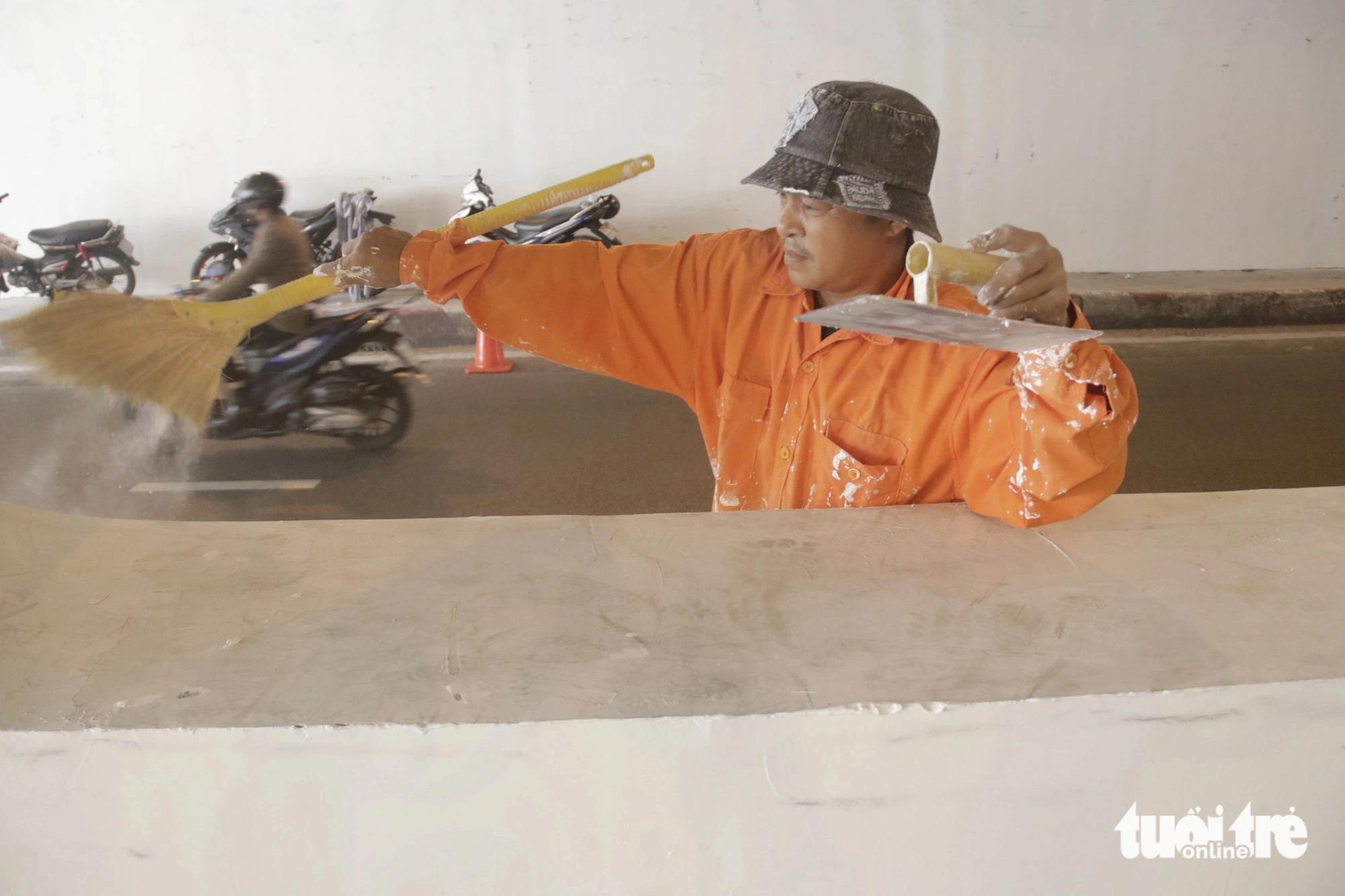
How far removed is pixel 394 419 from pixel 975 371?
12.1 feet

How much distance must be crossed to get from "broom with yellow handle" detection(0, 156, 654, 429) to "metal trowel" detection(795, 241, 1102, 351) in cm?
89

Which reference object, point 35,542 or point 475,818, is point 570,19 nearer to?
point 35,542

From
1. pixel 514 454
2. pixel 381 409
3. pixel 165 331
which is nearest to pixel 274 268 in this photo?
pixel 381 409

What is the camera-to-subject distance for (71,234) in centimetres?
730

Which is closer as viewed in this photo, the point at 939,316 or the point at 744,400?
the point at 939,316

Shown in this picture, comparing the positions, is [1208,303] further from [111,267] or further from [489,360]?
[111,267]

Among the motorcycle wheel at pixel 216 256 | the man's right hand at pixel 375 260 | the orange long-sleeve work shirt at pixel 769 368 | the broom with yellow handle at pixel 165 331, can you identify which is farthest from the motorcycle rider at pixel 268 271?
the orange long-sleeve work shirt at pixel 769 368

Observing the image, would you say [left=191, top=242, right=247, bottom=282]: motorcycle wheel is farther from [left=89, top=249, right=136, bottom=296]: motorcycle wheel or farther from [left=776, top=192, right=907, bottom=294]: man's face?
[left=776, top=192, right=907, bottom=294]: man's face

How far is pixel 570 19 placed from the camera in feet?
24.2

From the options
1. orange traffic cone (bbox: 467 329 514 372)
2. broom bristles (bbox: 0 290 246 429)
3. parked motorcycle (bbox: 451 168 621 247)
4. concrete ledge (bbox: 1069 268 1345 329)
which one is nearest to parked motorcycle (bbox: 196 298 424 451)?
orange traffic cone (bbox: 467 329 514 372)

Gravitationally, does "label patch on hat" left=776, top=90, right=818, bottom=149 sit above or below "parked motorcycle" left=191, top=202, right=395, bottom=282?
above

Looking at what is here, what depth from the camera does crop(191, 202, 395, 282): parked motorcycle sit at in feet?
21.8

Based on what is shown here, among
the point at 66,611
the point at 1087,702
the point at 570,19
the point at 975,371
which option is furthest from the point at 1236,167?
the point at 66,611

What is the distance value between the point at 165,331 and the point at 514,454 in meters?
2.62
